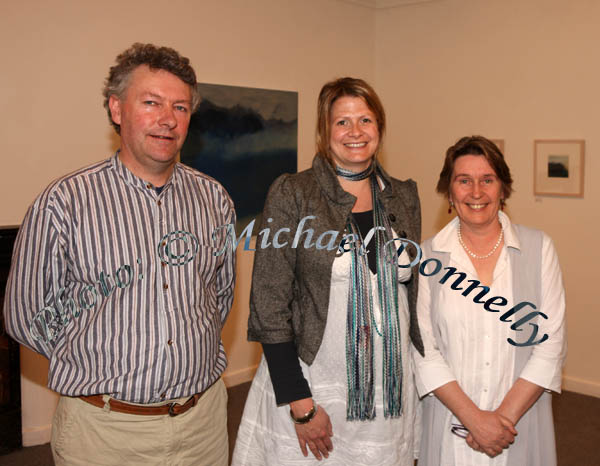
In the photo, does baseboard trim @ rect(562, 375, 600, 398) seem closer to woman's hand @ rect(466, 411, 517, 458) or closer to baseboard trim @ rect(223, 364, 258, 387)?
baseboard trim @ rect(223, 364, 258, 387)

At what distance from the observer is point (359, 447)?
190 centimetres

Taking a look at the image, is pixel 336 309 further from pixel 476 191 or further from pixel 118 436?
pixel 118 436

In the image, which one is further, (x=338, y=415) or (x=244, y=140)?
(x=244, y=140)

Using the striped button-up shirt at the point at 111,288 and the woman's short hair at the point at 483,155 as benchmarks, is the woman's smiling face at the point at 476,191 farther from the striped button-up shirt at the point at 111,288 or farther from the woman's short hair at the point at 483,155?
the striped button-up shirt at the point at 111,288

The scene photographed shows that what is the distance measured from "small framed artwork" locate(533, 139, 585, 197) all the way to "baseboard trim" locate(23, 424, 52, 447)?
3.67 m

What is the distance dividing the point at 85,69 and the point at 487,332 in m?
2.69

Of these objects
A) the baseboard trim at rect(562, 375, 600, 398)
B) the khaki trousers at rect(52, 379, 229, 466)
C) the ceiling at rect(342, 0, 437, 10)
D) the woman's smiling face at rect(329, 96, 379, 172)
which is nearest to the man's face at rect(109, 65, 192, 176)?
the woman's smiling face at rect(329, 96, 379, 172)

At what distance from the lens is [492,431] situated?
193cm

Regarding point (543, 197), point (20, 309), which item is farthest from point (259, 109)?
point (20, 309)

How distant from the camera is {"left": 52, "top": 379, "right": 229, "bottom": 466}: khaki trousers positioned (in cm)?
182

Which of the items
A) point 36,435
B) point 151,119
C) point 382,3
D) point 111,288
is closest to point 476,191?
point 151,119

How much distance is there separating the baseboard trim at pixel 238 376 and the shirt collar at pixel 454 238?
2.73 meters

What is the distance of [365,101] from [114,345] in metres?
1.07

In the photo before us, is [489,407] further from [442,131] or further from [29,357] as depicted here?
[442,131]
